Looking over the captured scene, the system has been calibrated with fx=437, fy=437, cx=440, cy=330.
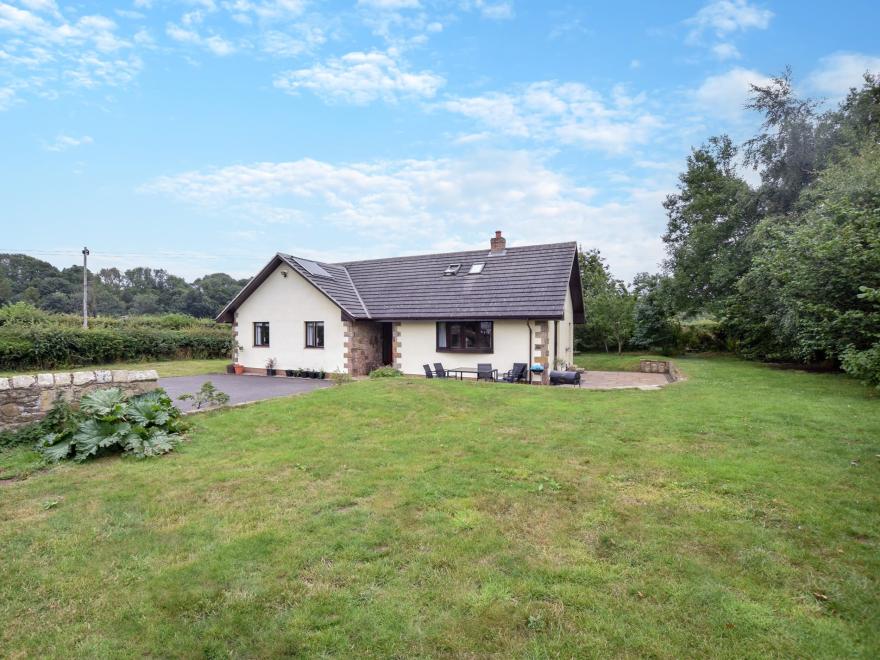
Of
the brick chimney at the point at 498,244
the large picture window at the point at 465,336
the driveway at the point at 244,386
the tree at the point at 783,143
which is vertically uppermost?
the tree at the point at 783,143

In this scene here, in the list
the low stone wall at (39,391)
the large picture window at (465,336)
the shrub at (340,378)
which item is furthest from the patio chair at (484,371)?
the low stone wall at (39,391)

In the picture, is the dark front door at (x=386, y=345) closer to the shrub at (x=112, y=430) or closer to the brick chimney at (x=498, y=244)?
the brick chimney at (x=498, y=244)

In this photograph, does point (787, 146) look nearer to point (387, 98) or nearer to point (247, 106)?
point (387, 98)

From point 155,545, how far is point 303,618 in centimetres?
221

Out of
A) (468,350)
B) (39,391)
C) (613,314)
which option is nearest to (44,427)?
A: (39,391)

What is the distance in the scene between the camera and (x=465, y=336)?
61.7 feet

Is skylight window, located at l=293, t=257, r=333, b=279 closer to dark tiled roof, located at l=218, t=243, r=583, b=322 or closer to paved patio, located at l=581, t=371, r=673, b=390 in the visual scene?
dark tiled roof, located at l=218, t=243, r=583, b=322

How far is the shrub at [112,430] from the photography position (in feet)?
24.9

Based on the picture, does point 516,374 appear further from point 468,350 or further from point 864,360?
point 864,360

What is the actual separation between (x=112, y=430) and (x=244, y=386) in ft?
31.5

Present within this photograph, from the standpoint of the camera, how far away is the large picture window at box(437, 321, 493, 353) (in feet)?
59.9

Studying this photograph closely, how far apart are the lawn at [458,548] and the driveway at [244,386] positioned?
643 centimetres

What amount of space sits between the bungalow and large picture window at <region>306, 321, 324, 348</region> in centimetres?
5

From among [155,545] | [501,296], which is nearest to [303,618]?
[155,545]
